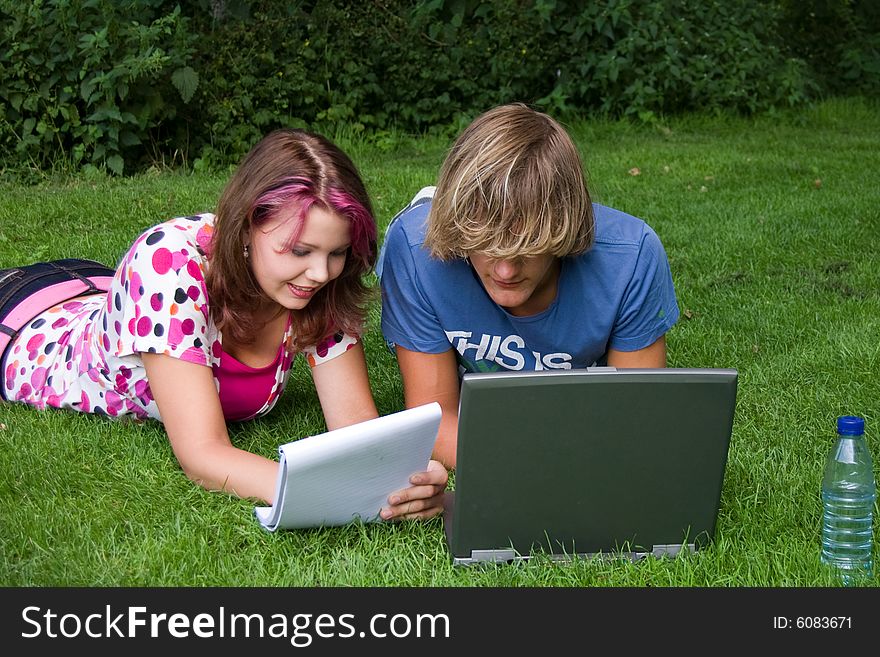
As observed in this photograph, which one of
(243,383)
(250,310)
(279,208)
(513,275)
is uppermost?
(279,208)

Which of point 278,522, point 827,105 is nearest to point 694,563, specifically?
point 278,522

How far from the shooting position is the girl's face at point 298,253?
260cm

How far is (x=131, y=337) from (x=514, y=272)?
3.20 ft

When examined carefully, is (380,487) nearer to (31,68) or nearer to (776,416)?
(776,416)

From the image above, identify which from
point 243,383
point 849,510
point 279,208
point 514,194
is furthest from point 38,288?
point 849,510

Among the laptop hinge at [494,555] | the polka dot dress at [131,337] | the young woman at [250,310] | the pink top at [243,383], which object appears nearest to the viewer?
the laptop hinge at [494,555]

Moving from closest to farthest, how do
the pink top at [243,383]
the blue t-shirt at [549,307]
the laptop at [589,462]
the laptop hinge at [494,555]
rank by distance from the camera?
the laptop at [589,462]
the laptop hinge at [494,555]
the blue t-shirt at [549,307]
the pink top at [243,383]

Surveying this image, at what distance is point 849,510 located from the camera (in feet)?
8.36

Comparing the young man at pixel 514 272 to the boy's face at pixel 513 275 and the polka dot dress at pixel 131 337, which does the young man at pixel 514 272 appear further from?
the polka dot dress at pixel 131 337

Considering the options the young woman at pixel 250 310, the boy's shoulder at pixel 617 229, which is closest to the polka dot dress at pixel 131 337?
the young woman at pixel 250 310

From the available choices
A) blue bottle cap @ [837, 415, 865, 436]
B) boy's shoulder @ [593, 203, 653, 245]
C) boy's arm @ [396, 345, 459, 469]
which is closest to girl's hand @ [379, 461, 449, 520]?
boy's arm @ [396, 345, 459, 469]

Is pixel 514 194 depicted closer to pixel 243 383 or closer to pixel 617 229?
pixel 617 229

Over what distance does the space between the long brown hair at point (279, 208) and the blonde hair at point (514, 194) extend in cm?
22

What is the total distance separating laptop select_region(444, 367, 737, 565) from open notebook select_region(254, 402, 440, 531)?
16 cm
